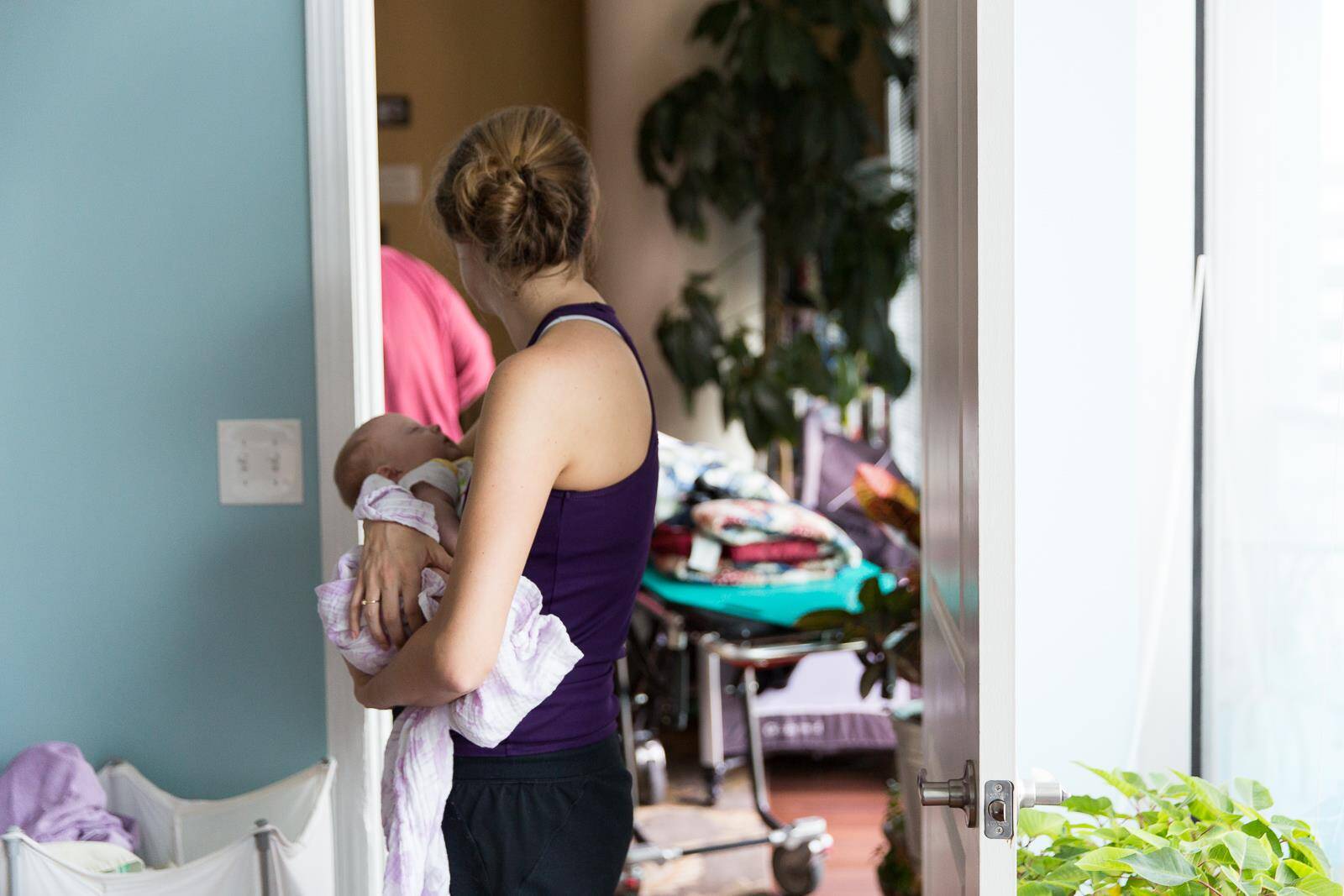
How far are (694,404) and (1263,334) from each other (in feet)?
8.46

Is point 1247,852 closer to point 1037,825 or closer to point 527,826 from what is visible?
point 1037,825

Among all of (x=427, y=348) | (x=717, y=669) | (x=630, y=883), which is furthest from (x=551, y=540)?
(x=717, y=669)

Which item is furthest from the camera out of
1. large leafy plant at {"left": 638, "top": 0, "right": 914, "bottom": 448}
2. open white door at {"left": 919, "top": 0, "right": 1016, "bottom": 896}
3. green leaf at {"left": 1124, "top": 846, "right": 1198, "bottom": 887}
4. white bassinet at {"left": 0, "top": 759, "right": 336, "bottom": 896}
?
large leafy plant at {"left": 638, "top": 0, "right": 914, "bottom": 448}

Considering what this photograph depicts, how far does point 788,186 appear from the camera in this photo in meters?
3.86

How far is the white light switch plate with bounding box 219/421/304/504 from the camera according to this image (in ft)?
5.78

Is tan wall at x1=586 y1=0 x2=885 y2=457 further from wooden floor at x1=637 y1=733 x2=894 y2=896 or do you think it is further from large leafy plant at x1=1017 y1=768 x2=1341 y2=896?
large leafy plant at x1=1017 y1=768 x2=1341 y2=896

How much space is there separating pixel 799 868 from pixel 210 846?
149 centimetres

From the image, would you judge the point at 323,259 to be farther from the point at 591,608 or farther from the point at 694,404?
the point at 694,404

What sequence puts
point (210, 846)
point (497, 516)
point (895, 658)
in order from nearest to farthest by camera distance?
point (497, 516), point (210, 846), point (895, 658)

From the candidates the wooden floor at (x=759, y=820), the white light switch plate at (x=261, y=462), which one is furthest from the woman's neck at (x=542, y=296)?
the wooden floor at (x=759, y=820)

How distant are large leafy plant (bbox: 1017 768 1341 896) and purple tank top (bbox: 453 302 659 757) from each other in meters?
0.50

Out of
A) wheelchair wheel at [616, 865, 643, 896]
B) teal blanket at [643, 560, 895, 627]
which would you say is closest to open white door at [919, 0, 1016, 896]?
wheelchair wheel at [616, 865, 643, 896]

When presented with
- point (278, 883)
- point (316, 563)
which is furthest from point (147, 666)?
point (278, 883)

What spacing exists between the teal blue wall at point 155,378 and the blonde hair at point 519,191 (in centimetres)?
47
